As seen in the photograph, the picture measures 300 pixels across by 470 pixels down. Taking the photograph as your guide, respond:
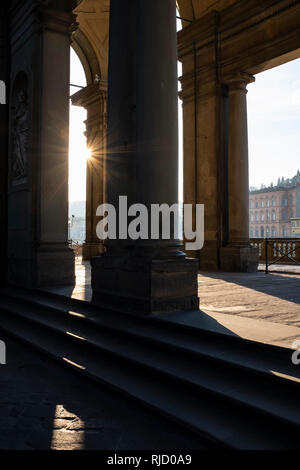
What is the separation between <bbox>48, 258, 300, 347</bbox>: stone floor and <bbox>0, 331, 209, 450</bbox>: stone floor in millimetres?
1256

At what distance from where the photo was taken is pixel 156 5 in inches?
211

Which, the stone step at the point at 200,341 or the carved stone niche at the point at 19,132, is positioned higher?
the carved stone niche at the point at 19,132

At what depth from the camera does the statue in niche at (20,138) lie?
30.0 feet

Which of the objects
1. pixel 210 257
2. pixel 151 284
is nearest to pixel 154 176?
pixel 151 284

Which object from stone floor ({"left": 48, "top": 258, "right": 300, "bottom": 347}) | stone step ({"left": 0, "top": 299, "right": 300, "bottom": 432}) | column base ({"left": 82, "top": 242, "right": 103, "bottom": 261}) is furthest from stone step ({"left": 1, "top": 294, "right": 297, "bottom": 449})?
column base ({"left": 82, "top": 242, "right": 103, "bottom": 261})

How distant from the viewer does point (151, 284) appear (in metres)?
5.05

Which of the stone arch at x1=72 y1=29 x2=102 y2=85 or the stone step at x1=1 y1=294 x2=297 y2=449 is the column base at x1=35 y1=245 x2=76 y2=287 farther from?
the stone arch at x1=72 y1=29 x2=102 y2=85

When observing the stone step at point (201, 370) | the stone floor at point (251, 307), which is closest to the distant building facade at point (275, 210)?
the stone floor at point (251, 307)

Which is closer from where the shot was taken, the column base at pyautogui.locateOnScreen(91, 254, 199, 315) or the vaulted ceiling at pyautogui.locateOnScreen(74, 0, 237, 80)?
the column base at pyautogui.locateOnScreen(91, 254, 199, 315)

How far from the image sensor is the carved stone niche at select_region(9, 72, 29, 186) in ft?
30.0

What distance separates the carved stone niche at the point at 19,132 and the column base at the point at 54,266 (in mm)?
1903

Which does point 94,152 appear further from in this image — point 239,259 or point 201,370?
point 201,370

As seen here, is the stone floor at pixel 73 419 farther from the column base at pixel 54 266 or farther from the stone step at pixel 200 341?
the column base at pixel 54 266

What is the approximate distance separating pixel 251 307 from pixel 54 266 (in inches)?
181
